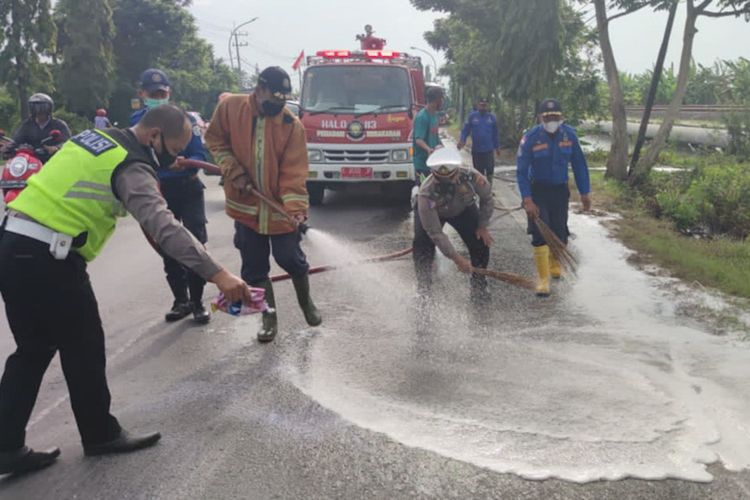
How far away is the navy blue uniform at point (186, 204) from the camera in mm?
5211

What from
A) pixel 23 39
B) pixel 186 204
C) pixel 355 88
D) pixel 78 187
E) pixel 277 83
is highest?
pixel 23 39

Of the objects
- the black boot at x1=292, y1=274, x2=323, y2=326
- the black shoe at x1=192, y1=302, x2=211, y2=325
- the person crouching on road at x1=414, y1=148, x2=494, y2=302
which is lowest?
the black shoe at x1=192, y1=302, x2=211, y2=325

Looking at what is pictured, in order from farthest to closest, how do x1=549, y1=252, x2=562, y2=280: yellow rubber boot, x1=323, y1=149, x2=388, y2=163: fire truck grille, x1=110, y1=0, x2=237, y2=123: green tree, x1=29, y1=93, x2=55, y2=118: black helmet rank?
x1=110, y1=0, x2=237, y2=123: green tree < x1=323, y1=149, x2=388, y2=163: fire truck grille < x1=29, y1=93, x2=55, y2=118: black helmet < x1=549, y1=252, x2=562, y2=280: yellow rubber boot

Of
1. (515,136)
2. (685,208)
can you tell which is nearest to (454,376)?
(685,208)

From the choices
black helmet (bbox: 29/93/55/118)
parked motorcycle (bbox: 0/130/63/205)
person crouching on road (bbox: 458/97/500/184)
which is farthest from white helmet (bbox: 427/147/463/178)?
person crouching on road (bbox: 458/97/500/184)

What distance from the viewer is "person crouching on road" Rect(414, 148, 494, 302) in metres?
5.46

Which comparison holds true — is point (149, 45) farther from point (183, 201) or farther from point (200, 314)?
point (200, 314)

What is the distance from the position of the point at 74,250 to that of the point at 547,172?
4457 mm

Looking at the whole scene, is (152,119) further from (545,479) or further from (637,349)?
(637,349)

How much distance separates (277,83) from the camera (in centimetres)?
444

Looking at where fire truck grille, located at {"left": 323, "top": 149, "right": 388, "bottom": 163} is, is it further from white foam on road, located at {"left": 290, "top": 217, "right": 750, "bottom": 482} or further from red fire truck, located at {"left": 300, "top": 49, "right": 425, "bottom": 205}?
white foam on road, located at {"left": 290, "top": 217, "right": 750, "bottom": 482}

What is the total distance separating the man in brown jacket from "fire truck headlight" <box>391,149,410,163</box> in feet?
20.5

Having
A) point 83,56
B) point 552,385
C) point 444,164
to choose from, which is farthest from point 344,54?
point 83,56

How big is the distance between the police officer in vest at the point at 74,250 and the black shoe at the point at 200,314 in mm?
2125
